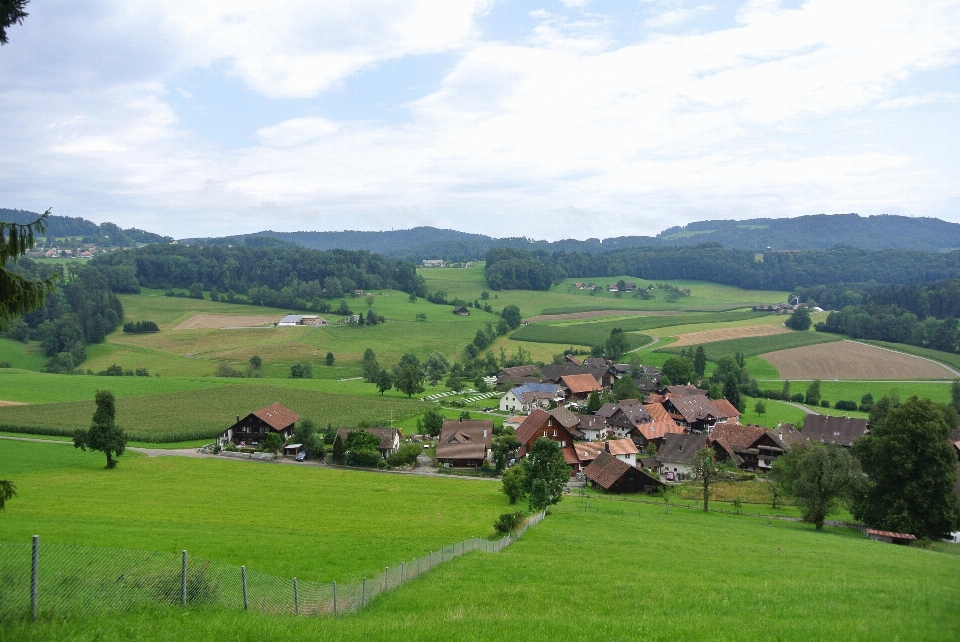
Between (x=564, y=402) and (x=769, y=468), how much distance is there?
32.3m

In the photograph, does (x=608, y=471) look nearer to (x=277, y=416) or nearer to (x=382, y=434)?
(x=382, y=434)

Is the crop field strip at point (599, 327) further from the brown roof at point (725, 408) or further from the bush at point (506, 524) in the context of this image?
the bush at point (506, 524)

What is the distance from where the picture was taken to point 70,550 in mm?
12633

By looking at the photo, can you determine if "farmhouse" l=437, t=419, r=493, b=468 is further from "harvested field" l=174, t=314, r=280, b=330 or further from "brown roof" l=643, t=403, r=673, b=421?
"harvested field" l=174, t=314, r=280, b=330

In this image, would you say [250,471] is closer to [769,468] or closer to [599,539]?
Answer: [599,539]

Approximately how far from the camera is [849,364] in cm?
10331

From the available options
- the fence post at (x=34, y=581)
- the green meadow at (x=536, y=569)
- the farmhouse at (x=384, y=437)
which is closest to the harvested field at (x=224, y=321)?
the farmhouse at (x=384, y=437)

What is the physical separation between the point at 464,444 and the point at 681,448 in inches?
776

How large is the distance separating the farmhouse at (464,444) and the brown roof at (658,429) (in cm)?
1755

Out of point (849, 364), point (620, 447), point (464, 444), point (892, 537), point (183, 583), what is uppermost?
point (183, 583)

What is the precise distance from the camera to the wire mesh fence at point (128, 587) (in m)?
9.53

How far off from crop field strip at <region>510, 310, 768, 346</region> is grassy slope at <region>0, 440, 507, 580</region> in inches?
3317

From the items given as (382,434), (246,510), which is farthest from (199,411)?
(246,510)

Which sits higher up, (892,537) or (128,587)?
(128,587)
